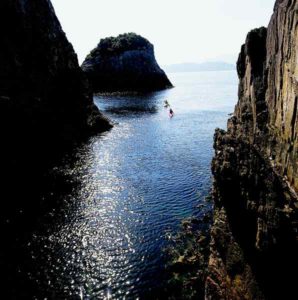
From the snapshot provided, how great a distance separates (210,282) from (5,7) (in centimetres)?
6249

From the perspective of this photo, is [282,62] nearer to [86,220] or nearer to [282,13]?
[282,13]

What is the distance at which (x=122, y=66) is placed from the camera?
185 metres

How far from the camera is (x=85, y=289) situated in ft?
94.6

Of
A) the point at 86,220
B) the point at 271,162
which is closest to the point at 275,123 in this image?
the point at 271,162

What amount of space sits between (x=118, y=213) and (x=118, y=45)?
16173 cm

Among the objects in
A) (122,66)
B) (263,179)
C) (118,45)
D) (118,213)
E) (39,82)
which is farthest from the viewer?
(118,45)

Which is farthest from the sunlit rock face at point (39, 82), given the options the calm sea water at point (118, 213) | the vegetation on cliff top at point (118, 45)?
the vegetation on cliff top at point (118, 45)

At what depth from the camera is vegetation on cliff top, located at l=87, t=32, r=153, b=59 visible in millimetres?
189375

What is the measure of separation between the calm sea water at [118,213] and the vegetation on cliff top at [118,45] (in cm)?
11721

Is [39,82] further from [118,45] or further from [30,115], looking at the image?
[118,45]

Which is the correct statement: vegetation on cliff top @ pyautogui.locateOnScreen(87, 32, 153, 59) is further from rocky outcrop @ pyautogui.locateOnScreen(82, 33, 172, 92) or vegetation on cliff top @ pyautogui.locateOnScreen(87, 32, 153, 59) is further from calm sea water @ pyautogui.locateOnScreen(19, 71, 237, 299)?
calm sea water @ pyautogui.locateOnScreen(19, 71, 237, 299)

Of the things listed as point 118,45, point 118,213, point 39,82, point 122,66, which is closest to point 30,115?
point 39,82

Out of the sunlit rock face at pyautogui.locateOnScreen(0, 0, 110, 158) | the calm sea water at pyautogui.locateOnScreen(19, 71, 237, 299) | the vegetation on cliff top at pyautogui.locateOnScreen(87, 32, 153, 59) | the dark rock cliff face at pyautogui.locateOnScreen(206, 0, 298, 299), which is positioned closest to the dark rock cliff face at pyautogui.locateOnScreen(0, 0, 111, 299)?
the sunlit rock face at pyautogui.locateOnScreen(0, 0, 110, 158)

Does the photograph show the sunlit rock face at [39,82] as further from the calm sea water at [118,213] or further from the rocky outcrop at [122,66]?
the rocky outcrop at [122,66]
